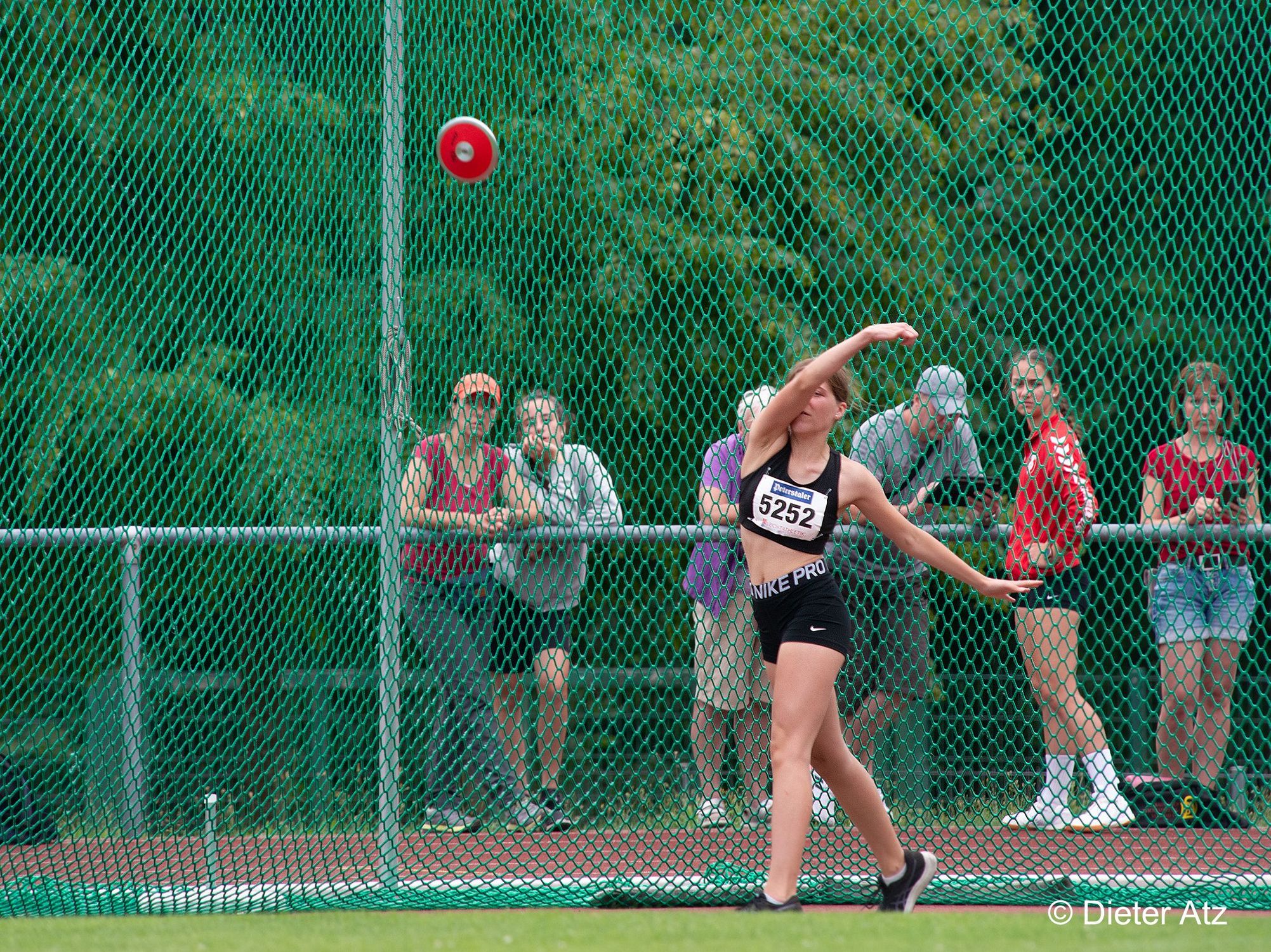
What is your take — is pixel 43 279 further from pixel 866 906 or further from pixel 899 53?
pixel 866 906

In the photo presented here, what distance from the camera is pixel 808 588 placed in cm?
469

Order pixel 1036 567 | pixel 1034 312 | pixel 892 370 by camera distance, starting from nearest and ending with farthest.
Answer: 1. pixel 1036 567
2. pixel 892 370
3. pixel 1034 312

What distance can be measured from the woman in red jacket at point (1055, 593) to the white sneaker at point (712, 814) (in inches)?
47.1

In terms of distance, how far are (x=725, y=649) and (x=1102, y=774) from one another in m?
1.70

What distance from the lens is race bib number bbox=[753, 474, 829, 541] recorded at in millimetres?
4695

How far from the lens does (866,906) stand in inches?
209

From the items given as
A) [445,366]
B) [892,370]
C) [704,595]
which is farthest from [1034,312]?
[445,366]

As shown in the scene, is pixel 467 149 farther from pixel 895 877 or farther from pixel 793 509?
pixel 895 877

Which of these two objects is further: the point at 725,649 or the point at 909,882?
the point at 725,649

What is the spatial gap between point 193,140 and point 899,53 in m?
3.10

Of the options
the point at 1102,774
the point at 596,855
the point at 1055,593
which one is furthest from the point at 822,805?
the point at 1055,593

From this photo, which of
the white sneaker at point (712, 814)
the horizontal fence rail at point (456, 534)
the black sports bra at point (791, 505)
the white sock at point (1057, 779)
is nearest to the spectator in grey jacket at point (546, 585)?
the horizontal fence rail at point (456, 534)
